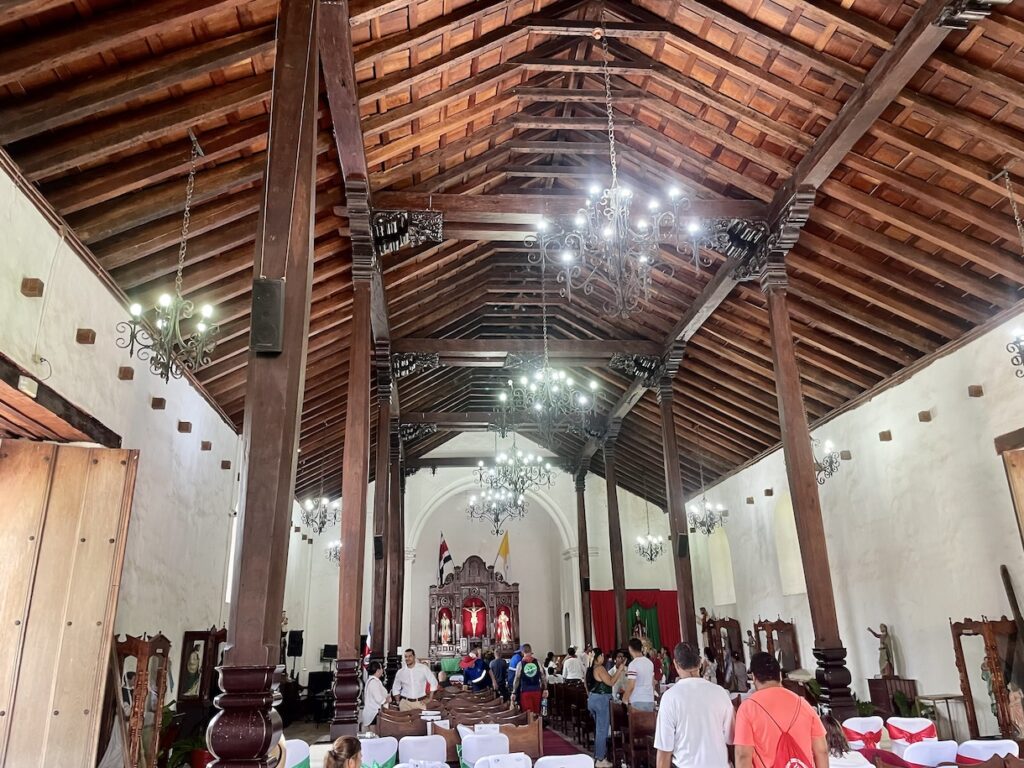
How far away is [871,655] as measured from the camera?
9.45 m

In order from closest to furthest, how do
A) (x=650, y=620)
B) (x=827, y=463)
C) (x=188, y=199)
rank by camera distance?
(x=188, y=199), (x=827, y=463), (x=650, y=620)

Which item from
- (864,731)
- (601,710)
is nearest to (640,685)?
(601,710)

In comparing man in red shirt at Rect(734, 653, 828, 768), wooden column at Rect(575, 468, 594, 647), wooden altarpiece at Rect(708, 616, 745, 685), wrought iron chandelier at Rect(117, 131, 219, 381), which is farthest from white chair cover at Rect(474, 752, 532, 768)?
wooden column at Rect(575, 468, 594, 647)

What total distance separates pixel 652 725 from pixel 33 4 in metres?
7.41

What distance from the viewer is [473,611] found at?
16922 millimetres

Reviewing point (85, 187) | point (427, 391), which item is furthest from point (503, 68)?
point (427, 391)

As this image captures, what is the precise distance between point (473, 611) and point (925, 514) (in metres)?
11.3

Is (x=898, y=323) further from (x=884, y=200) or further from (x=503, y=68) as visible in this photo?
(x=503, y=68)

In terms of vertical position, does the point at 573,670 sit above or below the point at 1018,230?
below

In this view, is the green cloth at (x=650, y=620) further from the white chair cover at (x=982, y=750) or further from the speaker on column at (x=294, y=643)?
the white chair cover at (x=982, y=750)

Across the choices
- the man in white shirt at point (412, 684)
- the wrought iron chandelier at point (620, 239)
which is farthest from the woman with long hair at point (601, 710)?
the wrought iron chandelier at point (620, 239)

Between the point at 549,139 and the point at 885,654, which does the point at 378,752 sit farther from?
the point at 885,654

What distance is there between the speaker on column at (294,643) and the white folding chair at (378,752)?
9854mm

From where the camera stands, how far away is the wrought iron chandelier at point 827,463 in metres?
9.31
